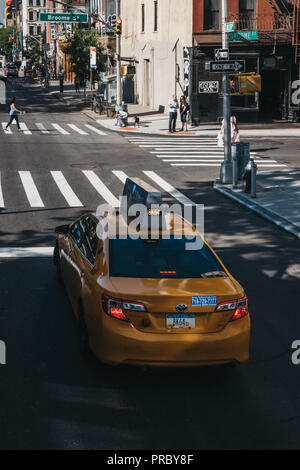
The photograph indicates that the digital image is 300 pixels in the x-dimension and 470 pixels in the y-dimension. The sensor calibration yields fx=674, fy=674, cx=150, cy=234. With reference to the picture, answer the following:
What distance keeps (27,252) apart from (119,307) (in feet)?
23.2

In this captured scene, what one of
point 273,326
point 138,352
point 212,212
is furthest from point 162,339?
point 212,212

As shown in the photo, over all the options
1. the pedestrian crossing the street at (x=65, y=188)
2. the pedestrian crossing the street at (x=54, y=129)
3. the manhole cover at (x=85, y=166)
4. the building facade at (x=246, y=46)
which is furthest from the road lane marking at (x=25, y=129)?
the pedestrian crossing the street at (x=65, y=188)

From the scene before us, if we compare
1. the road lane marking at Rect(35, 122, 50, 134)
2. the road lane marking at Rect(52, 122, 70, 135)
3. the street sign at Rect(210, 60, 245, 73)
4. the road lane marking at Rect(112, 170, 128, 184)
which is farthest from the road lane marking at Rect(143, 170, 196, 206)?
the road lane marking at Rect(35, 122, 50, 134)

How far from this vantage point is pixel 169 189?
21.7 meters

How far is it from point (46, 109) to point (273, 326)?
144ft

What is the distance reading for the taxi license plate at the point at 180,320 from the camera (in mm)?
7531

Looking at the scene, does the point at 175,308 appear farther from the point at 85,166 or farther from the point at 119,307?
the point at 85,166

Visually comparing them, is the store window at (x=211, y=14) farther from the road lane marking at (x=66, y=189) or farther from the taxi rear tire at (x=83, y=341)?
the taxi rear tire at (x=83, y=341)

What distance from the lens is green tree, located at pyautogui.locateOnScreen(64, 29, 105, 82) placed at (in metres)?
55.6

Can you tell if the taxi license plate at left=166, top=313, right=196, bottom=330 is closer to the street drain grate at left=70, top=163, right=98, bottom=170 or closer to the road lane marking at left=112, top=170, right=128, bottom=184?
the road lane marking at left=112, top=170, right=128, bottom=184
